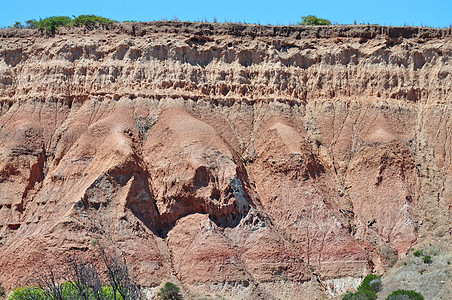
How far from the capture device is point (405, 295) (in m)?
40.3

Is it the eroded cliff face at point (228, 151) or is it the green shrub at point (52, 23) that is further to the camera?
the green shrub at point (52, 23)

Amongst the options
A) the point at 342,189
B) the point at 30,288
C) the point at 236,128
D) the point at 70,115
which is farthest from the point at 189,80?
the point at 30,288

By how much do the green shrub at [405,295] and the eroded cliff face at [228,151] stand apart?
487 centimetres

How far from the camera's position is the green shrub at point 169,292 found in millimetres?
41312

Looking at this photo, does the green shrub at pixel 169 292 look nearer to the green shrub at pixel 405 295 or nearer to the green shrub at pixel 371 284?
the green shrub at pixel 371 284

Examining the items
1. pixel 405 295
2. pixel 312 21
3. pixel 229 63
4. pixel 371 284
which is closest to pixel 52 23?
pixel 229 63

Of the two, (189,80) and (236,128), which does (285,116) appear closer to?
(236,128)

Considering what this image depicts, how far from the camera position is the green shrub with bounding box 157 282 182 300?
4131 cm

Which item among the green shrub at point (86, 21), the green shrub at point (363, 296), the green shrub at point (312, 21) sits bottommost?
the green shrub at point (363, 296)

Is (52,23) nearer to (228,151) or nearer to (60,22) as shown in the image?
(60,22)

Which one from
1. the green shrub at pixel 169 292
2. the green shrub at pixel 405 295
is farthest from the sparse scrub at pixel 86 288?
the green shrub at pixel 405 295

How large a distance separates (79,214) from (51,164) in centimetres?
863

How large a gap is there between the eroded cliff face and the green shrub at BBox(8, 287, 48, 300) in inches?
84.6

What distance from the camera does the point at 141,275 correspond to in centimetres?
4291
